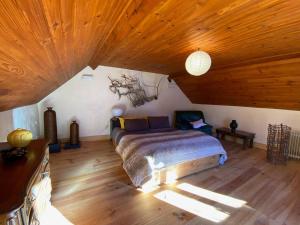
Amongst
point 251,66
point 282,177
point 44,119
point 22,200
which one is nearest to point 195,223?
point 22,200

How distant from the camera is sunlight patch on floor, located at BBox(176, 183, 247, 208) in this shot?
2.07 meters

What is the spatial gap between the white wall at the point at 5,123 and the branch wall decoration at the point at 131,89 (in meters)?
2.61

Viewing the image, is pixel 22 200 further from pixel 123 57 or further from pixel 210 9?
pixel 123 57

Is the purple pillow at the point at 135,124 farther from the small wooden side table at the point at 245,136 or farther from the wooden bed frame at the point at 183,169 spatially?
the small wooden side table at the point at 245,136

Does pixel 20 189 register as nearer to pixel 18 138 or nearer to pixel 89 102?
pixel 18 138

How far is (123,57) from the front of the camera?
135 inches

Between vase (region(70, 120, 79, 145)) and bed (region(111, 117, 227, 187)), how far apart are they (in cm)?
145

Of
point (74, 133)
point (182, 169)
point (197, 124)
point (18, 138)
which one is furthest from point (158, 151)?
point (197, 124)

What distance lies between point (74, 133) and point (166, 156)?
2495 millimetres

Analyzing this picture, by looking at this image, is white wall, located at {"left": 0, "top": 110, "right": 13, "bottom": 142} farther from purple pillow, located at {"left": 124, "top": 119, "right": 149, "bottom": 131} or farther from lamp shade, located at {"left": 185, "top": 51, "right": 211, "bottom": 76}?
lamp shade, located at {"left": 185, "top": 51, "right": 211, "bottom": 76}

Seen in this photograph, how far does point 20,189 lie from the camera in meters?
0.88

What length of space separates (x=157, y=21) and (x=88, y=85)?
9.69 ft

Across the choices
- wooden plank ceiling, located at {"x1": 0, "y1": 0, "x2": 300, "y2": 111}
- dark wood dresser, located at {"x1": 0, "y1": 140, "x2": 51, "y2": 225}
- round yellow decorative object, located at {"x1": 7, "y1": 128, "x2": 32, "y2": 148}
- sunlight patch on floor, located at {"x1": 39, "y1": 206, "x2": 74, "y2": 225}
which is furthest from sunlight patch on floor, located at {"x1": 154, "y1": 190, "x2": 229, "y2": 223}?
wooden plank ceiling, located at {"x1": 0, "y1": 0, "x2": 300, "y2": 111}

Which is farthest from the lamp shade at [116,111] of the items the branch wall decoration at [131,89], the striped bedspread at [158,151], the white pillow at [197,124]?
the white pillow at [197,124]
